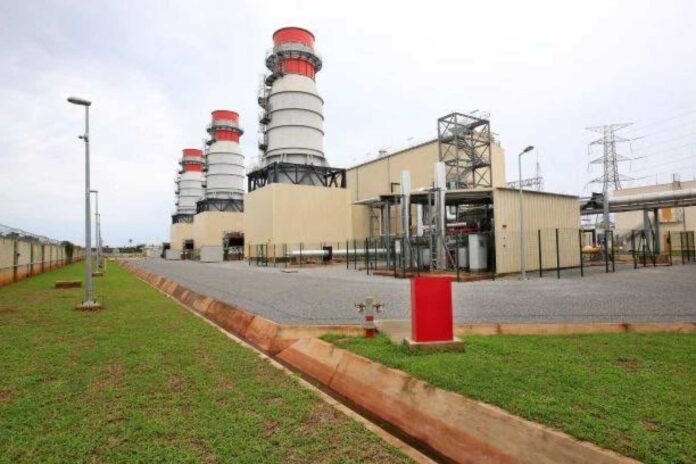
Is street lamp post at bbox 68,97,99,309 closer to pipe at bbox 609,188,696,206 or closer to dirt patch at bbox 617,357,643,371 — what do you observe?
→ dirt patch at bbox 617,357,643,371

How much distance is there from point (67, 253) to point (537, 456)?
60431 mm

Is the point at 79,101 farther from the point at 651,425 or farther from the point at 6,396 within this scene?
the point at 651,425

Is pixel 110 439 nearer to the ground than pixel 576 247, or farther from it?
nearer to the ground

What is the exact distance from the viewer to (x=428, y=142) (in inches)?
1576

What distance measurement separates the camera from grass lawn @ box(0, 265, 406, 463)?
Result: 13.2ft

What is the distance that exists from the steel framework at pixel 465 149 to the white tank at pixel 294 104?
14.5 meters

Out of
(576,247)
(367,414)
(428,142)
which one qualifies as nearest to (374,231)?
(428,142)

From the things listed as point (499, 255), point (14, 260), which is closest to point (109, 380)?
point (499, 255)

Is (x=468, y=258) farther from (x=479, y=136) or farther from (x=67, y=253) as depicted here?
(x=67, y=253)

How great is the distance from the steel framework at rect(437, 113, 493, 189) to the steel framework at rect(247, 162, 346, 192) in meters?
13.4

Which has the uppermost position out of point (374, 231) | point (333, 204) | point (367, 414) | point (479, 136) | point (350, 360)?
point (479, 136)

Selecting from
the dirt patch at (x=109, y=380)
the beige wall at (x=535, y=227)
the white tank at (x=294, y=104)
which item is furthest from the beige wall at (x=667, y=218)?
the dirt patch at (x=109, y=380)

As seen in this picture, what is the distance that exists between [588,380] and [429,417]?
1919mm

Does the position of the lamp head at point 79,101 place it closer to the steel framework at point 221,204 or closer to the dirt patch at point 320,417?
the dirt patch at point 320,417
